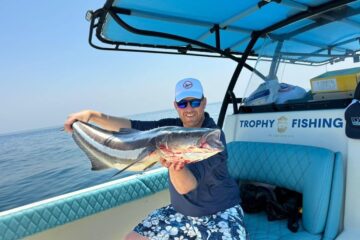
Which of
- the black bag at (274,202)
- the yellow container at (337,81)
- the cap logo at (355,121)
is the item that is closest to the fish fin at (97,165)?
the black bag at (274,202)

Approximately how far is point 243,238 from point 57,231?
5.86 ft

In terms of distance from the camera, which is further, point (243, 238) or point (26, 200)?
point (26, 200)

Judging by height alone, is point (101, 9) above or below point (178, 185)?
above

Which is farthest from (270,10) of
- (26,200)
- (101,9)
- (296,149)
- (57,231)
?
(26,200)

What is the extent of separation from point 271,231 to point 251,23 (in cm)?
246

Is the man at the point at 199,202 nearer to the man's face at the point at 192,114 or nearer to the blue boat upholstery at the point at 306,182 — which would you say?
the man's face at the point at 192,114

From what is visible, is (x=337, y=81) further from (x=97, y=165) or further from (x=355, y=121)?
(x=97, y=165)

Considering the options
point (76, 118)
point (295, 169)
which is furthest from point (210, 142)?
point (295, 169)

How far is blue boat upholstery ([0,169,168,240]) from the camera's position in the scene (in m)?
2.60

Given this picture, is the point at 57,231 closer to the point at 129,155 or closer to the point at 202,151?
the point at 129,155

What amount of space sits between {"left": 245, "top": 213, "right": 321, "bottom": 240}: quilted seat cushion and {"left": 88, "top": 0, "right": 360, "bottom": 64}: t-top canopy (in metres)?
1.75

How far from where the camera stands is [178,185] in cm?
192

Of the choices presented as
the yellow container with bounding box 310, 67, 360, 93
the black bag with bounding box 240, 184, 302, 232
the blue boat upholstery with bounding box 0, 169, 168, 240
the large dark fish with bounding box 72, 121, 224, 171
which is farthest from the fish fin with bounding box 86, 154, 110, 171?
the yellow container with bounding box 310, 67, 360, 93

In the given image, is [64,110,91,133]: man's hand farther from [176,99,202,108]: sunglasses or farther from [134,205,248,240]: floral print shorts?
[134,205,248,240]: floral print shorts
